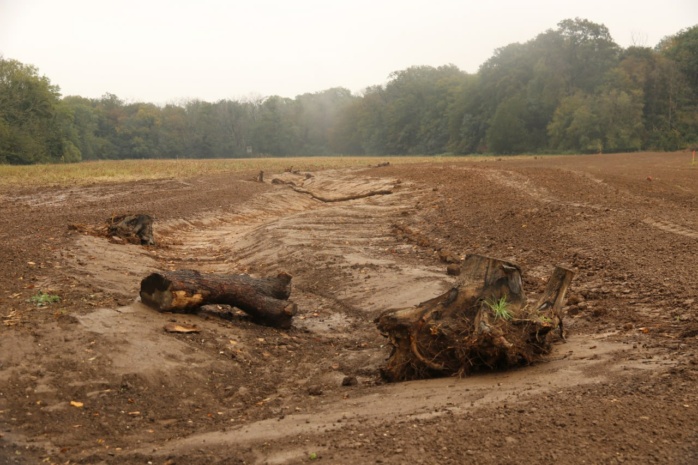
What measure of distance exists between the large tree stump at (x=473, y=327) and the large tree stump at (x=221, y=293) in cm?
201

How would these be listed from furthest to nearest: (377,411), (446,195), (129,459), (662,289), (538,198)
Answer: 1. (446,195)
2. (538,198)
3. (662,289)
4. (377,411)
5. (129,459)

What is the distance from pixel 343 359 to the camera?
296 inches

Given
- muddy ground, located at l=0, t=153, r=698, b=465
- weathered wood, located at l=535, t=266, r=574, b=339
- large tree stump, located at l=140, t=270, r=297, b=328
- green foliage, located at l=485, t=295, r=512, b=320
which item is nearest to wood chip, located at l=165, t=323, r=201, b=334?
muddy ground, located at l=0, t=153, r=698, b=465

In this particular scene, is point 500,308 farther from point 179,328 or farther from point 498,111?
point 498,111

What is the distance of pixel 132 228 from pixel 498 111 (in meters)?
62.0

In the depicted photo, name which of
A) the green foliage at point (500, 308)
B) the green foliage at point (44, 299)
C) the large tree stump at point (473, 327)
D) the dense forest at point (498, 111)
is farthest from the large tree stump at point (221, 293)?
the dense forest at point (498, 111)

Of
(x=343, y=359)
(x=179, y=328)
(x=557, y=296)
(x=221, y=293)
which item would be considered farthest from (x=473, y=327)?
(x=221, y=293)

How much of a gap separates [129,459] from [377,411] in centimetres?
183

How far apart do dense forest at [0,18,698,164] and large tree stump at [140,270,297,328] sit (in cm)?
5487

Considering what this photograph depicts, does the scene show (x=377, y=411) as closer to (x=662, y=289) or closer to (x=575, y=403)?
(x=575, y=403)

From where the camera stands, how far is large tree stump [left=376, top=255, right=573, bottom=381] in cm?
606

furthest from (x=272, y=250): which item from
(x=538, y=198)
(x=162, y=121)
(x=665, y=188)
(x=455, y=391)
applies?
(x=162, y=121)

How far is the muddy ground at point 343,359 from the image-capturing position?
14.6ft

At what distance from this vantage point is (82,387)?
222 inches
